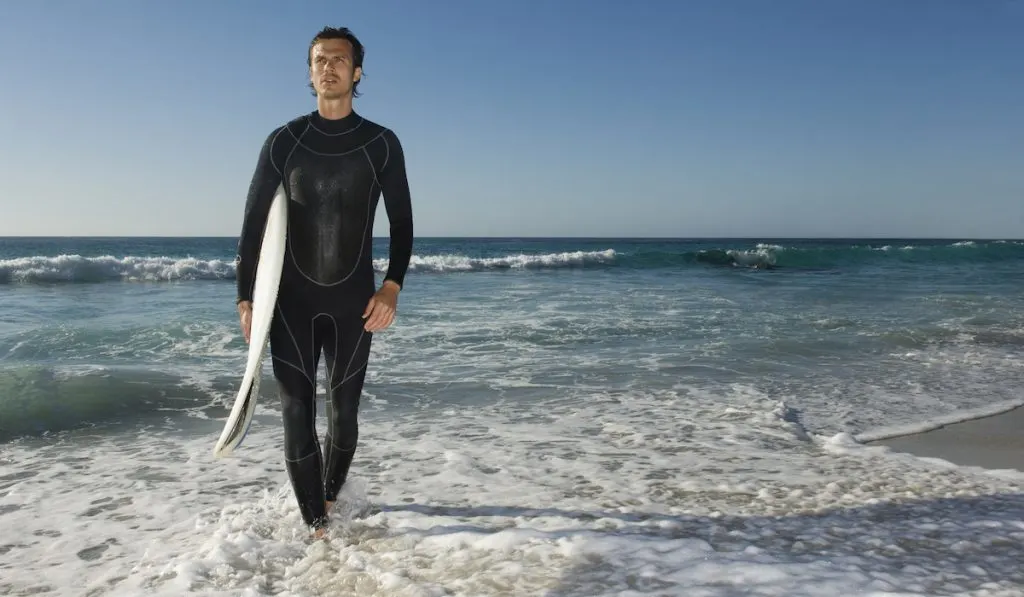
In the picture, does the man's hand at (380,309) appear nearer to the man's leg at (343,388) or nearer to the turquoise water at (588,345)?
the man's leg at (343,388)

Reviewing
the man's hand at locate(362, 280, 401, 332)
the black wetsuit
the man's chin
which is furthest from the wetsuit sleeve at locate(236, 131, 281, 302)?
the man's hand at locate(362, 280, 401, 332)

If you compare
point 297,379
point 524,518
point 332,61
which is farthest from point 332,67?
point 524,518

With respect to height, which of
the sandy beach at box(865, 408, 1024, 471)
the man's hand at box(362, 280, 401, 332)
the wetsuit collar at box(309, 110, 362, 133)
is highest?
the wetsuit collar at box(309, 110, 362, 133)

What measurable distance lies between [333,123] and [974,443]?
5064 millimetres

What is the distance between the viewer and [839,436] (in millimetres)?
5301

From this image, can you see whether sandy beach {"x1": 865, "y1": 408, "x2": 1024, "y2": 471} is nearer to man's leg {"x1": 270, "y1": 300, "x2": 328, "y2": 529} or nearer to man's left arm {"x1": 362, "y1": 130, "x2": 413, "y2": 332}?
man's left arm {"x1": 362, "y1": 130, "x2": 413, "y2": 332}

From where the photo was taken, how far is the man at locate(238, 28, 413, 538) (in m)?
3.16

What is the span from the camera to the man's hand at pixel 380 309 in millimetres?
3238

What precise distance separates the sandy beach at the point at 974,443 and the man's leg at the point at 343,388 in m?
3.91

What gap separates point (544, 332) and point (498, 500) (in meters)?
7.19

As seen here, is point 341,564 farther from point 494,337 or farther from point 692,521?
point 494,337

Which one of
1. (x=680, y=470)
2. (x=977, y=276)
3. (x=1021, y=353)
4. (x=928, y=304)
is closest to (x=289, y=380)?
(x=680, y=470)

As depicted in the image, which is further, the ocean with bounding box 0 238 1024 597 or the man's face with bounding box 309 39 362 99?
the man's face with bounding box 309 39 362 99

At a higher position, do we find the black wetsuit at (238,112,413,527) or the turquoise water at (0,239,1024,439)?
the black wetsuit at (238,112,413,527)
